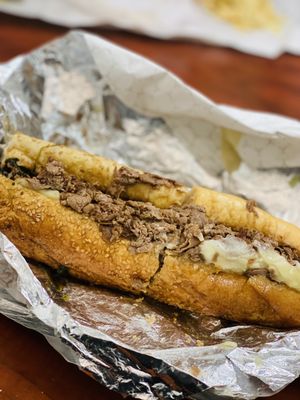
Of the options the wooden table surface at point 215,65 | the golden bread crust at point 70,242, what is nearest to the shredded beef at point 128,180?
the golden bread crust at point 70,242

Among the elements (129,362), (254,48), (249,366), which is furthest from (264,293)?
(254,48)

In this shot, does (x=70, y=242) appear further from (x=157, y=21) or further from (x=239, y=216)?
(x=157, y=21)

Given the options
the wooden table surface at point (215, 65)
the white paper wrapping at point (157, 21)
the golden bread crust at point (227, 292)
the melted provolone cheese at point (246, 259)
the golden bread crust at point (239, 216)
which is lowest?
the golden bread crust at point (227, 292)

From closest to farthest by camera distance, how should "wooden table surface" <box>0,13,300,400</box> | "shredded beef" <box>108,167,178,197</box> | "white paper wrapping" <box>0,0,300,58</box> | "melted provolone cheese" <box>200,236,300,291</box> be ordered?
"melted provolone cheese" <box>200,236,300,291</box> → "shredded beef" <box>108,167,178,197</box> → "wooden table surface" <box>0,13,300,400</box> → "white paper wrapping" <box>0,0,300,58</box>

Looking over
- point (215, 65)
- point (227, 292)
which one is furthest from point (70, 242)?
point (215, 65)

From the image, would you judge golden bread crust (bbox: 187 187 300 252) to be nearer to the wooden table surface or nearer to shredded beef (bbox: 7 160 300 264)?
shredded beef (bbox: 7 160 300 264)

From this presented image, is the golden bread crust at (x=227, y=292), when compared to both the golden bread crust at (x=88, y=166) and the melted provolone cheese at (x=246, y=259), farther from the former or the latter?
the golden bread crust at (x=88, y=166)

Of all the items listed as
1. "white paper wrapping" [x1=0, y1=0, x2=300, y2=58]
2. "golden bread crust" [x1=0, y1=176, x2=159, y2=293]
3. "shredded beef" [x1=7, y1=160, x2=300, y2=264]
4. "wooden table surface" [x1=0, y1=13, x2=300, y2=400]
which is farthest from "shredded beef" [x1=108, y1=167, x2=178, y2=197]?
"white paper wrapping" [x1=0, y1=0, x2=300, y2=58]

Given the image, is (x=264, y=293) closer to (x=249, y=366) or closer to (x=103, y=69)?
(x=249, y=366)
